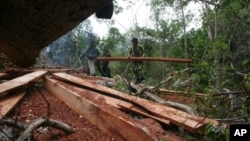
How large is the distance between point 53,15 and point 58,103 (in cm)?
349

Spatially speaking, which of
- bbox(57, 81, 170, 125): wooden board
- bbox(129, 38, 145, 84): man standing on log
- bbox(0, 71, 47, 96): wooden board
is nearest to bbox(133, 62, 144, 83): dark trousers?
bbox(129, 38, 145, 84): man standing on log

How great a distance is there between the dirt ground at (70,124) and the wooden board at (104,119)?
0.07 metres

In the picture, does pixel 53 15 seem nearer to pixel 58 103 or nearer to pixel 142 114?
pixel 142 114

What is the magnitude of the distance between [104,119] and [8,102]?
1426 millimetres

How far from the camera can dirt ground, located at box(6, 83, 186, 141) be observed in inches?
130

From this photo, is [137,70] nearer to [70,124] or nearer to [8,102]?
[70,124]

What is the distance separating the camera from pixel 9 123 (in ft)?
10.2

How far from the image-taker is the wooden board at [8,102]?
344cm

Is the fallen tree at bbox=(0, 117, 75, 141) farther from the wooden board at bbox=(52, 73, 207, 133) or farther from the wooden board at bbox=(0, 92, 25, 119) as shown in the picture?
the wooden board at bbox=(52, 73, 207, 133)

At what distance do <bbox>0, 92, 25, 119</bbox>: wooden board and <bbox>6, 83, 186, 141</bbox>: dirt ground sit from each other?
96mm

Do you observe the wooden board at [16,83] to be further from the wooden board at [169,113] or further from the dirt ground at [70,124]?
the wooden board at [169,113]

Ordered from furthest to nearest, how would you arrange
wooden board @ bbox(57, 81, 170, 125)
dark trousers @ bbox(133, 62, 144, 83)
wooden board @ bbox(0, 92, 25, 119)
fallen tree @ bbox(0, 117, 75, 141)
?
dark trousers @ bbox(133, 62, 144, 83)
wooden board @ bbox(57, 81, 170, 125)
wooden board @ bbox(0, 92, 25, 119)
fallen tree @ bbox(0, 117, 75, 141)

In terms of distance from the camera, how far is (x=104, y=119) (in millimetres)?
3449

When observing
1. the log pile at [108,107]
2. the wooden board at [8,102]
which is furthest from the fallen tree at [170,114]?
the wooden board at [8,102]
